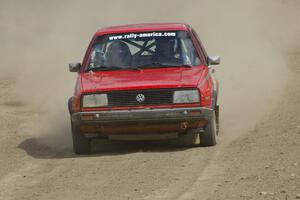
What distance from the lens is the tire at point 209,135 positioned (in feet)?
33.9

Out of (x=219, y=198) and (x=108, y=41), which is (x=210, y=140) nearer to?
(x=108, y=41)

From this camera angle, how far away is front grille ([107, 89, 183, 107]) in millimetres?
10148

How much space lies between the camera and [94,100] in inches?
403

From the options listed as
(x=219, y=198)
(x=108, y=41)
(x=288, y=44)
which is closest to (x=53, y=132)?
(x=108, y=41)

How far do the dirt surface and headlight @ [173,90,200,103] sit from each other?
58cm

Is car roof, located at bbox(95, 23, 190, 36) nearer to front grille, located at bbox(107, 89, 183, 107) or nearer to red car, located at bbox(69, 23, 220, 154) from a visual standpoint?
red car, located at bbox(69, 23, 220, 154)

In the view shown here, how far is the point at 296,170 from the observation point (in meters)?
8.30

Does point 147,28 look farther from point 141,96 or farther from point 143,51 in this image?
point 141,96

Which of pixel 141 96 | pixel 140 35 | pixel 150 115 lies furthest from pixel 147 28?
pixel 150 115

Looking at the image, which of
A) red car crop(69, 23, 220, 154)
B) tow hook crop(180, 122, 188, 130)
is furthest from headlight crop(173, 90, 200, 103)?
tow hook crop(180, 122, 188, 130)

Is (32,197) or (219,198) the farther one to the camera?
(32,197)

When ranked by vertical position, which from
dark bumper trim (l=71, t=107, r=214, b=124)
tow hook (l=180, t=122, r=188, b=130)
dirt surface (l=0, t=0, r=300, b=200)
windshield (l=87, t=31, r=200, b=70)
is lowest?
dirt surface (l=0, t=0, r=300, b=200)

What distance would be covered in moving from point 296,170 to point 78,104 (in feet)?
9.93

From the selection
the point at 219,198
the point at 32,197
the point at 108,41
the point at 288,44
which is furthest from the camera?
the point at 288,44
